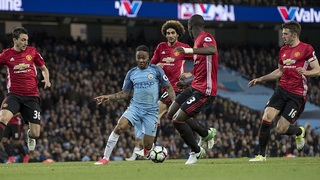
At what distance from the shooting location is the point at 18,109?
16.5 m

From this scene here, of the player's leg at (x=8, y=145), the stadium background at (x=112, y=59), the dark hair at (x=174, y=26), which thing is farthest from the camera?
the stadium background at (x=112, y=59)

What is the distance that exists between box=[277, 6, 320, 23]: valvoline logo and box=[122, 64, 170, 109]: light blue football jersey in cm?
2370

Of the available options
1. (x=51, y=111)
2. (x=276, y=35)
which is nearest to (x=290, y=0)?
(x=276, y=35)

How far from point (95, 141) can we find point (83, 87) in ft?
16.2

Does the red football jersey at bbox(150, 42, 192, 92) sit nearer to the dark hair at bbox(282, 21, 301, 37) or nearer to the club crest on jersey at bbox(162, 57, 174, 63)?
the club crest on jersey at bbox(162, 57, 174, 63)

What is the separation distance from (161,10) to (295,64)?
2138 centimetres

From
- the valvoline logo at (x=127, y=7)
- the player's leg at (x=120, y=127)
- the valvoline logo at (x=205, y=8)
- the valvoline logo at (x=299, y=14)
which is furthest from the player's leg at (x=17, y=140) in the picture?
the valvoline logo at (x=299, y=14)

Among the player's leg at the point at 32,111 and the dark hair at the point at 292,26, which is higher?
the dark hair at the point at 292,26

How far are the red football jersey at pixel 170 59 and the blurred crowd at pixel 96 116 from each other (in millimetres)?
9258

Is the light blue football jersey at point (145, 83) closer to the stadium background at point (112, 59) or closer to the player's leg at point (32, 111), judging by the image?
the player's leg at point (32, 111)

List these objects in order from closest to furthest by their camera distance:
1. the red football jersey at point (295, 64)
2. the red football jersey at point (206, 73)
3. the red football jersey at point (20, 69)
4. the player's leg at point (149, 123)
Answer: the red football jersey at point (206, 73), the red football jersey at point (295, 64), the player's leg at point (149, 123), the red football jersey at point (20, 69)

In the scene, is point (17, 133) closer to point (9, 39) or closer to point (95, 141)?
point (95, 141)

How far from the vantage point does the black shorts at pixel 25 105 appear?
16.3 meters

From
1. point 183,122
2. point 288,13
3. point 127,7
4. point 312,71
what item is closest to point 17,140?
point 183,122
